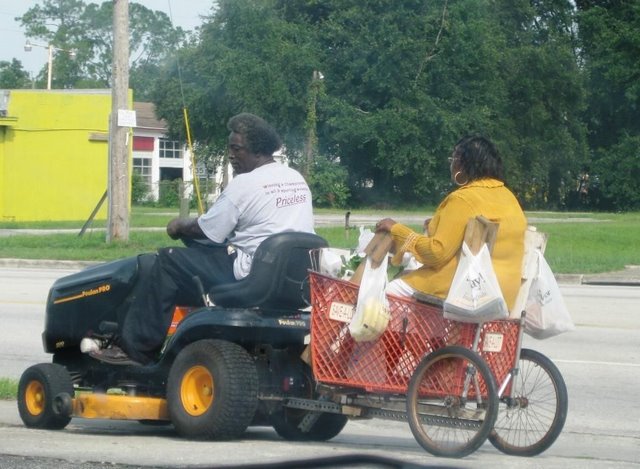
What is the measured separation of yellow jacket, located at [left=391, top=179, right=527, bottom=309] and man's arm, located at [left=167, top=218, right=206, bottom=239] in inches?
48.0

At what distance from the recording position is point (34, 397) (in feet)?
24.9

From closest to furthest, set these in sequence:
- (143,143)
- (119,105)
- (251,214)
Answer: (251,214) → (119,105) → (143,143)

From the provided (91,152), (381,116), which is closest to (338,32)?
(381,116)

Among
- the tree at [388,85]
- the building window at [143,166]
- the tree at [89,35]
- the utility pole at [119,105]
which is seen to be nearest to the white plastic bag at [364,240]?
the utility pole at [119,105]

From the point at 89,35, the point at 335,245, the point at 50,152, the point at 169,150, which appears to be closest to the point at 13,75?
the point at 89,35

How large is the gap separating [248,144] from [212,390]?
156cm

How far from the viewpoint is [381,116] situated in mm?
54125

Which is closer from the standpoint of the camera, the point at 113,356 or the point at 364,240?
the point at 364,240

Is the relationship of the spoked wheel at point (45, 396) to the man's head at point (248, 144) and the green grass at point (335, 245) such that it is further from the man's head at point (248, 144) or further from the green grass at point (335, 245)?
the green grass at point (335, 245)

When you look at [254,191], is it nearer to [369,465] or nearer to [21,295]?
[369,465]

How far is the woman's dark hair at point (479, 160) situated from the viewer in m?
6.85

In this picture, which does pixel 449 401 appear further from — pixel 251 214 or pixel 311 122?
pixel 311 122

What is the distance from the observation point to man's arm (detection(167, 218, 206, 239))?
7031 mm

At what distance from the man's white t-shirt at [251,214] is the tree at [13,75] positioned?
4364 inches
